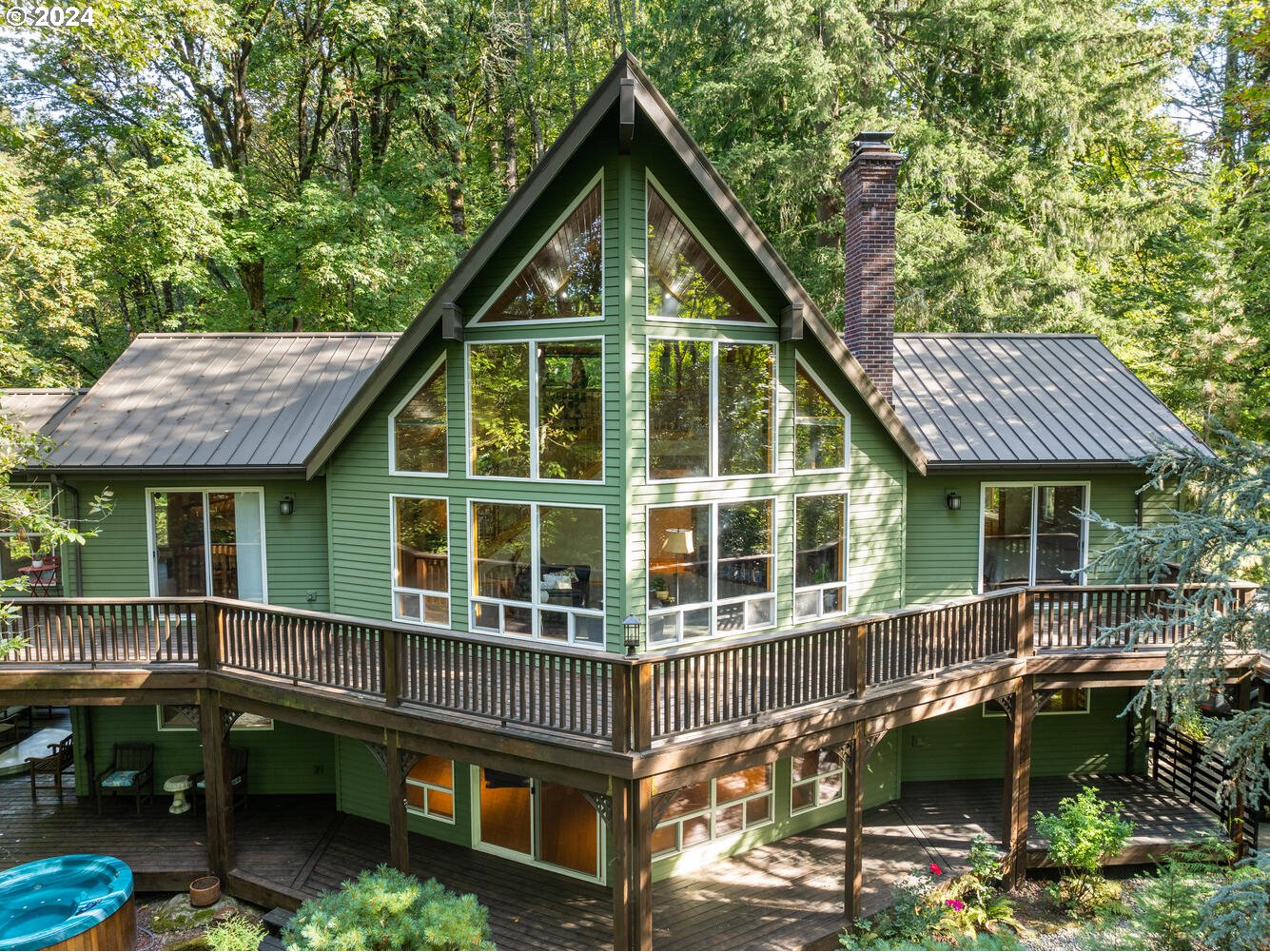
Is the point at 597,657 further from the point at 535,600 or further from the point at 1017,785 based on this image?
the point at 1017,785

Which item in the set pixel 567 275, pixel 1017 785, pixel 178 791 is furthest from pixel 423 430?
pixel 1017 785

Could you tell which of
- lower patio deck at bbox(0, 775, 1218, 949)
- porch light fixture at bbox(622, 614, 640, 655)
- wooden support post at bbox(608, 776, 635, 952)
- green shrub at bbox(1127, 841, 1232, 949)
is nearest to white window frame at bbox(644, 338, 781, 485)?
porch light fixture at bbox(622, 614, 640, 655)

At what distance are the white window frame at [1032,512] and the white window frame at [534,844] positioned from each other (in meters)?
6.84

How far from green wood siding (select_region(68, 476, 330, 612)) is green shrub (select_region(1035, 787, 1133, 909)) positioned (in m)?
10.7

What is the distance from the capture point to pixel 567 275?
8461 millimetres

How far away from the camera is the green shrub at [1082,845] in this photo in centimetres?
957

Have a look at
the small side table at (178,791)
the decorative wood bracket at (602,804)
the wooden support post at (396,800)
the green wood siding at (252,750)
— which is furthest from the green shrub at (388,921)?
the small side table at (178,791)

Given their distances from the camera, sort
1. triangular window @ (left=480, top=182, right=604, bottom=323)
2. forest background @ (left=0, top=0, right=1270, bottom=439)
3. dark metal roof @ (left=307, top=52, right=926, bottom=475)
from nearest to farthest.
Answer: dark metal roof @ (left=307, top=52, right=926, bottom=475) → triangular window @ (left=480, top=182, right=604, bottom=323) → forest background @ (left=0, top=0, right=1270, bottom=439)

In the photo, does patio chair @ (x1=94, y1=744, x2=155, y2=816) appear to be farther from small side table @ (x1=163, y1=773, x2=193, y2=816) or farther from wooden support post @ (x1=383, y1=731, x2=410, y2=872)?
wooden support post @ (x1=383, y1=731, x2=410, y2=872)

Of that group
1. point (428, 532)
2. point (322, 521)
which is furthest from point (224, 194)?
point (428, 532)

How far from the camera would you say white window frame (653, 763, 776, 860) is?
31.2 ft

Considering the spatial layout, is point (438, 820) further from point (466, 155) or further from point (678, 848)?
point (466, 155)

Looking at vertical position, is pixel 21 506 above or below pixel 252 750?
above

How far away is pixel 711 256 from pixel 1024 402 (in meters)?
6.73
